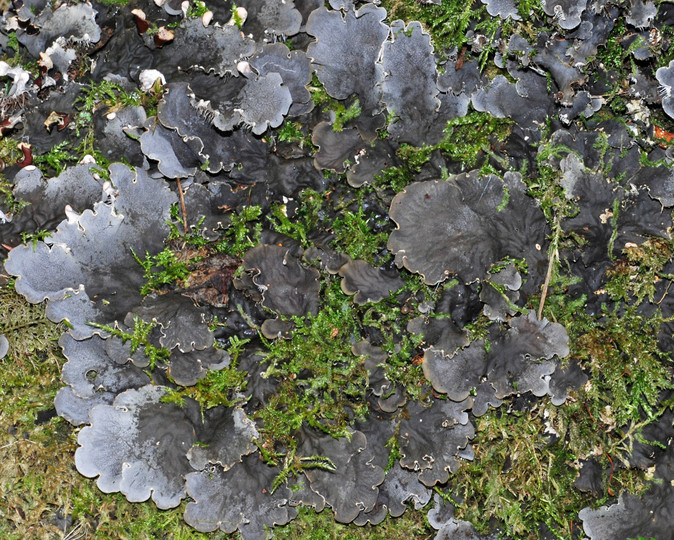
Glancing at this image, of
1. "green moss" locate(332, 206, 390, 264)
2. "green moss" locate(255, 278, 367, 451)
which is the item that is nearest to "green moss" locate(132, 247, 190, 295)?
"green moss" locate(255, 278, 367, 451)

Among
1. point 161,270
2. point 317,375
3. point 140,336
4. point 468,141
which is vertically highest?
point 468,141

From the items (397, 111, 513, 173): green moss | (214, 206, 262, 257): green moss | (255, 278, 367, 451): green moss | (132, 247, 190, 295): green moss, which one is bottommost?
(255, 278, 367, 451): green moss

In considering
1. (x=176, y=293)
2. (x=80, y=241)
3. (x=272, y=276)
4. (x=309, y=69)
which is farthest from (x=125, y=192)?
(x=309, y=69)

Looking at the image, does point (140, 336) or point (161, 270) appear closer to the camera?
point (140, 336)

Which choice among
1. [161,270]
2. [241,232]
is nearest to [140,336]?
[161,270]

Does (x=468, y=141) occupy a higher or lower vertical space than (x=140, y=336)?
higher

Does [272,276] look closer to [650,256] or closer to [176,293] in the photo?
[176,293]

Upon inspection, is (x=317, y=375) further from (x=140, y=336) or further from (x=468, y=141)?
(x=468, y=141)

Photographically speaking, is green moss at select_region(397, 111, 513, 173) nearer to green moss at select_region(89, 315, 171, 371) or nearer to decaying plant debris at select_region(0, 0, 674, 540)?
decaying plant debris at select_region(0, 0, 674, 540)

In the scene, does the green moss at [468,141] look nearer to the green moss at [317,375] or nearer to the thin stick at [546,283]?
the thin stick at [546,283]
